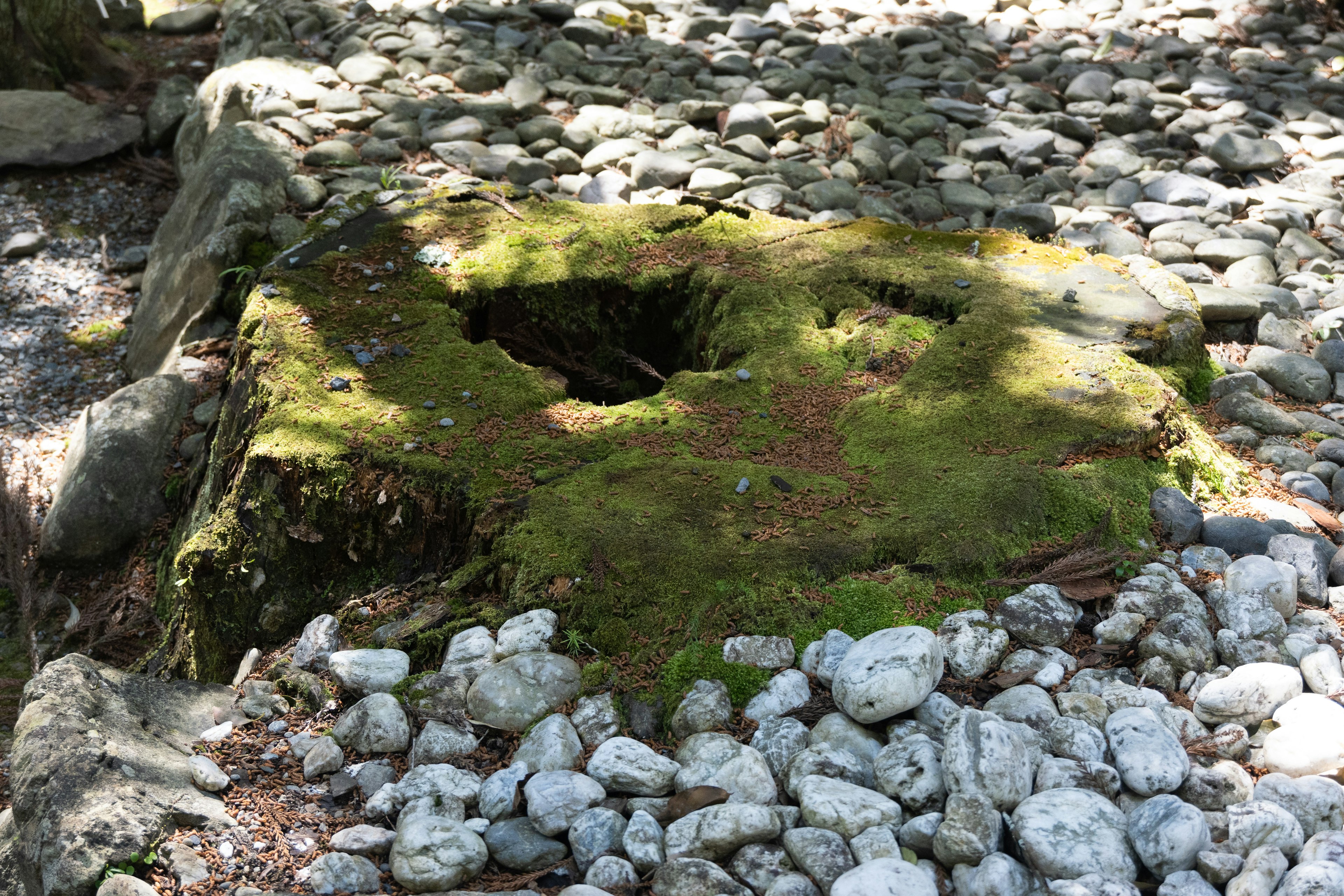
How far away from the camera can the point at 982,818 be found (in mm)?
2180

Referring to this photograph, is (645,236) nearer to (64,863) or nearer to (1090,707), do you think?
(1090,707)

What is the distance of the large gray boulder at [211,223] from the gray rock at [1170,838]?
15.7 ft

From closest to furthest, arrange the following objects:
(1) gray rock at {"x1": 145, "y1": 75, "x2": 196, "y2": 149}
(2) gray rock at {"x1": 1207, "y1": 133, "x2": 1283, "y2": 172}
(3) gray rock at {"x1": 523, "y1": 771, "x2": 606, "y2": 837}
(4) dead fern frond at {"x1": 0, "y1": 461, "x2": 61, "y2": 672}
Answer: (3) gray rock at {"x1": 523, "y1": 771, "x2": 606, "y2": 837} → (4) dead fern frond at {"x1": 0, "y1": 461, "x2": 61, "y2": 672} → (2) gray rock at {"x1": 1207, "y1": 133, "x2": 1283, "y2": 172} → (1) gray rock at {"x1": 145, "y1": 75, "x2": 196, "y2": 149}

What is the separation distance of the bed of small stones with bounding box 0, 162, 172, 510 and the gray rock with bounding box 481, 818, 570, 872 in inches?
159

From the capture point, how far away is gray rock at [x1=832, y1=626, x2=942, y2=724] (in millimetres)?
2477

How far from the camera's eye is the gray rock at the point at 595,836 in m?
2.29

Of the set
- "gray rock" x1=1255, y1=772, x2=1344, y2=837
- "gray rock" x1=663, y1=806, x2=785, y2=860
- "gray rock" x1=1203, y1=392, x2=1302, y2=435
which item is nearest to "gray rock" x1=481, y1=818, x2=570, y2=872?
"gray rock" x1=663, y1=806, x2=785, y2=860

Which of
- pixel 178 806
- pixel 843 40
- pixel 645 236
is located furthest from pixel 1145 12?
pixel 178 806

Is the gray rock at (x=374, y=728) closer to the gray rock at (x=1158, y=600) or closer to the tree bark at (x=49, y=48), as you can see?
the gray rock at (x=1158, y=600)

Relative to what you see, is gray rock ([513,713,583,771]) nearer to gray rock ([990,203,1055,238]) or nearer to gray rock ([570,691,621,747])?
gray rock ([570,691,621,747])

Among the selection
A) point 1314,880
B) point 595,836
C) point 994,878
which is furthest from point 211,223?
point 1314,880

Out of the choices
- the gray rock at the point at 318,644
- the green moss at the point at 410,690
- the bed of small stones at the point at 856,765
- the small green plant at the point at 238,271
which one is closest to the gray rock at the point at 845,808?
the bed of small stones at the point at 856,765

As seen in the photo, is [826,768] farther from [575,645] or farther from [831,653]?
[575,645]

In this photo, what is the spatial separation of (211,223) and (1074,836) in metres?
5.15
